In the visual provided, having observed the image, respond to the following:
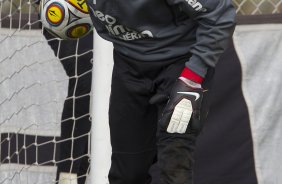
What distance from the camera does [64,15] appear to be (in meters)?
2.75

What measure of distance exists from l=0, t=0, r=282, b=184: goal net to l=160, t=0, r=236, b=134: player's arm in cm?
108

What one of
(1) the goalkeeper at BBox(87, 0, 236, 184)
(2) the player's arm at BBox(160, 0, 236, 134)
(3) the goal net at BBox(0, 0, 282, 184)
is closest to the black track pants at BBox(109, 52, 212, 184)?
(1) the goalkeeper at BBox(87, 0, 236, 184)

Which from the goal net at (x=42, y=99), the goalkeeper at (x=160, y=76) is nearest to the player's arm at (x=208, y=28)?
the goalkeeper at (x=160, y=76)

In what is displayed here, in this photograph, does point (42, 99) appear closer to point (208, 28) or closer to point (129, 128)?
point (129, 128)

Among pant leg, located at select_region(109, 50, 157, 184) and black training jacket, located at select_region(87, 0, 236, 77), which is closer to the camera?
black training jacket, located at select_region(87, 0, 236, 77)

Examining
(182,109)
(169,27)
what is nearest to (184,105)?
Result: (182,109)

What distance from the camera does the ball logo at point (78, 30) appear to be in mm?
Answer: 2801

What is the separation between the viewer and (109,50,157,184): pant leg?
2.58 meters

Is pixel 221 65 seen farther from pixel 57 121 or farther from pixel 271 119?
pixel 57 121

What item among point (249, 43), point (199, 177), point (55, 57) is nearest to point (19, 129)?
point (55, 57)

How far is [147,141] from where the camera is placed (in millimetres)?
2648

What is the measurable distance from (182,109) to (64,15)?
678 mm

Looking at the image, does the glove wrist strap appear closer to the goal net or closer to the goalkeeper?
the goalkeeper

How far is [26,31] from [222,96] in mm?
1012
